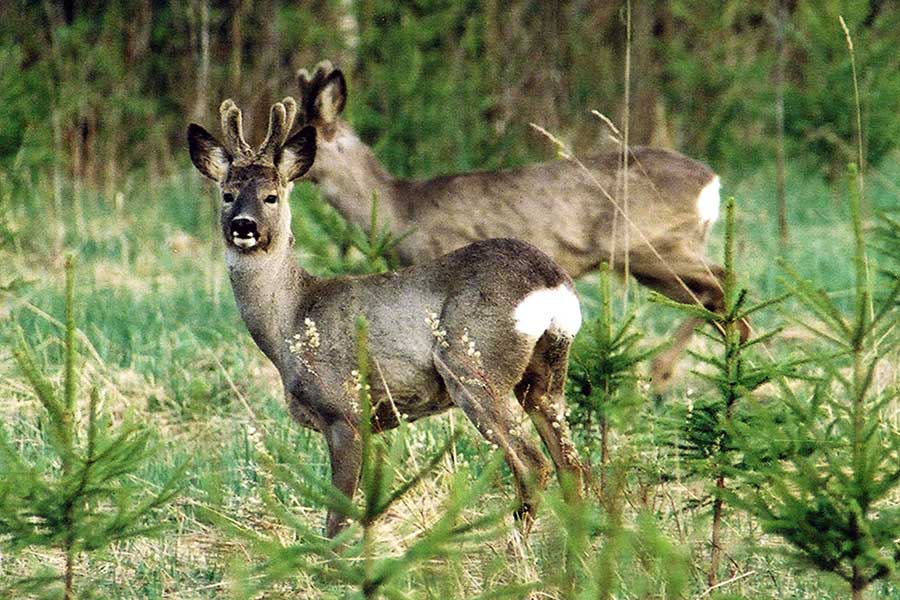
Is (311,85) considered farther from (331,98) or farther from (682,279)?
(682,279)

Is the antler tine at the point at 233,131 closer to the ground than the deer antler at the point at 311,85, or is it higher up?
closer to the ground

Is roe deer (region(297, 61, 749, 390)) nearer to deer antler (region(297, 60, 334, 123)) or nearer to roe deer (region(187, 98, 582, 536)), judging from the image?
deer antler (region(297, 60, 334, 123))

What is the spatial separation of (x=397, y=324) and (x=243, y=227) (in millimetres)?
600

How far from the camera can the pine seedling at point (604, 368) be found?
4.36 meters

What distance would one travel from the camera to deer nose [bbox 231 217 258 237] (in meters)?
4.71

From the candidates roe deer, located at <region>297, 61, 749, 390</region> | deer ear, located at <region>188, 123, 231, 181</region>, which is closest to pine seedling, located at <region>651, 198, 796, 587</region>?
deer ear, located at <region>188, 123, 231, 181</region>

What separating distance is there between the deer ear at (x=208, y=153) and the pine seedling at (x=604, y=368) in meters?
1.35

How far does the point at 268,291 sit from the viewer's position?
16.1 feet

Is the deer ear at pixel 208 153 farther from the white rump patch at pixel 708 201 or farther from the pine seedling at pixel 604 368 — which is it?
the white rump patch at pixel 708 201

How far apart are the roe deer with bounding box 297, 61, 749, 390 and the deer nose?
7.32 feet

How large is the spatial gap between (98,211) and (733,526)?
6880 mm

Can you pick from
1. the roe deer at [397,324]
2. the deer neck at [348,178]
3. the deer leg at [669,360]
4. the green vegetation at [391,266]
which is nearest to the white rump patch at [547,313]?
the roe deer at [397,324]

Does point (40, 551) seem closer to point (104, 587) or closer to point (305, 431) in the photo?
point (104, 587)

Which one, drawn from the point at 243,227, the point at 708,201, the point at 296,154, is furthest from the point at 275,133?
Answer: the point at 708,201
